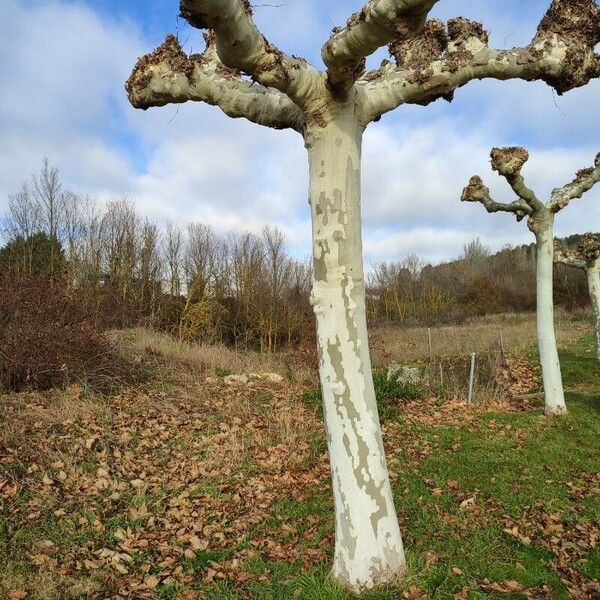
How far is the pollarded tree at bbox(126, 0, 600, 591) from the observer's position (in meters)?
3.38

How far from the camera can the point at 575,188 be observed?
32.9ft

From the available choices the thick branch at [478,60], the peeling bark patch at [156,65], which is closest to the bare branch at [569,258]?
the thick branch at [478,60]

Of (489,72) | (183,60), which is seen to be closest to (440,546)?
(489,72)

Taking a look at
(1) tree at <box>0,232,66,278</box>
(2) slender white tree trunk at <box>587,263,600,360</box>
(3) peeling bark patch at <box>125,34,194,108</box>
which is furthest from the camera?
(1) tree at <box>0,232,66,278</box>

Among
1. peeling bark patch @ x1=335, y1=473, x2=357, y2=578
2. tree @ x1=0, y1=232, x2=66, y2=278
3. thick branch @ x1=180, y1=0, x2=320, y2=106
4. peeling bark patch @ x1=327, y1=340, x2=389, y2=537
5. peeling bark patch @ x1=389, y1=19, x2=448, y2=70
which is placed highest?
tree @ x1=0, y1=232, x2=66, y2=278

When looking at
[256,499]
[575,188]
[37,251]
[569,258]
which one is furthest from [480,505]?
[37,251]

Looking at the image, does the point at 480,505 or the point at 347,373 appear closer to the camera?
the point at 347,373

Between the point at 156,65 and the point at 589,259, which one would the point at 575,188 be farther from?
the point at 156,65

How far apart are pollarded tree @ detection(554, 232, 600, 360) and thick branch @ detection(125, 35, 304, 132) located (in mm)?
13237

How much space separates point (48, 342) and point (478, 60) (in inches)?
345

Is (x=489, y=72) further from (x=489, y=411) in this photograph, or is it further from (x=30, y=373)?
(x=30, y=373)

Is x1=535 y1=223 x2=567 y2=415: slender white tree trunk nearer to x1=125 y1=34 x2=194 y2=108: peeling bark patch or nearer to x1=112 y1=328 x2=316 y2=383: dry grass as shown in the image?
x1=112 y1=328 x2=316 y2=383: dry grass

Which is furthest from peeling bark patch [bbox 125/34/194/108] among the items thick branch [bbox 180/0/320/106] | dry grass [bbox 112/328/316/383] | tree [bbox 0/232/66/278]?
tree [bbox 0/232/66/278]

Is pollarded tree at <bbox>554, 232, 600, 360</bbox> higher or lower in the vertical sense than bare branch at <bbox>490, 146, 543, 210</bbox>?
lower
